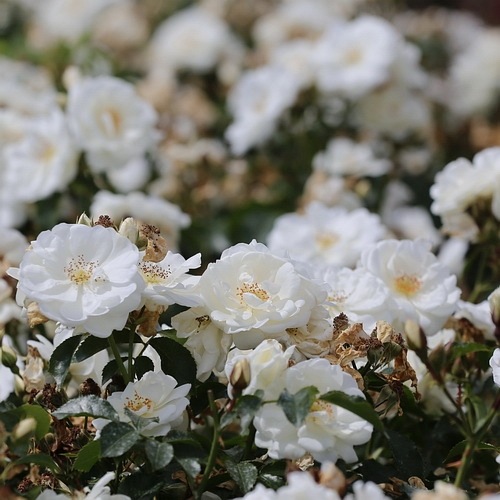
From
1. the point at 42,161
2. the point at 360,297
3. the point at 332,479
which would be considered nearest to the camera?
the point at 332,479

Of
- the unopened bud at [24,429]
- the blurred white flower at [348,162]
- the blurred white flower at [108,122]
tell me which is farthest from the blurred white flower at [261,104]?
the unopened bud at [24,429]

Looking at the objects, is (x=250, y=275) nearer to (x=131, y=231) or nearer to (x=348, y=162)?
(x=131, y=231)

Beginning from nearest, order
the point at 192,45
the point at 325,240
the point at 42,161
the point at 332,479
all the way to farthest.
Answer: the point at 332,479, the point at 325,240, the point at 42,161, the point at 192,45

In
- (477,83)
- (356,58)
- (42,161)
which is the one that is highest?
(356,58)

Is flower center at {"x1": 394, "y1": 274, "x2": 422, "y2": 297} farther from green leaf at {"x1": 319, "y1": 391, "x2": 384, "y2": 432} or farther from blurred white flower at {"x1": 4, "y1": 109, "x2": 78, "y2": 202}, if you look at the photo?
blurred white flower at {"x1": 4, "y1": 109, "x2": 78, "y2": 202}

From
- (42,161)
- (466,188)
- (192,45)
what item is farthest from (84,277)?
(192,45)

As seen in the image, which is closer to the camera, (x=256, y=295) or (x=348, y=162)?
(x=256, y=295)

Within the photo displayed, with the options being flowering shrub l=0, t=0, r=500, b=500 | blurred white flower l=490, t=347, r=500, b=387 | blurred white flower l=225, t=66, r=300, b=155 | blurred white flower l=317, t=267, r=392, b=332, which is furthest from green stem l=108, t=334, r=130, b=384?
blurred white flower l=225, t=66, r=300, b=155
